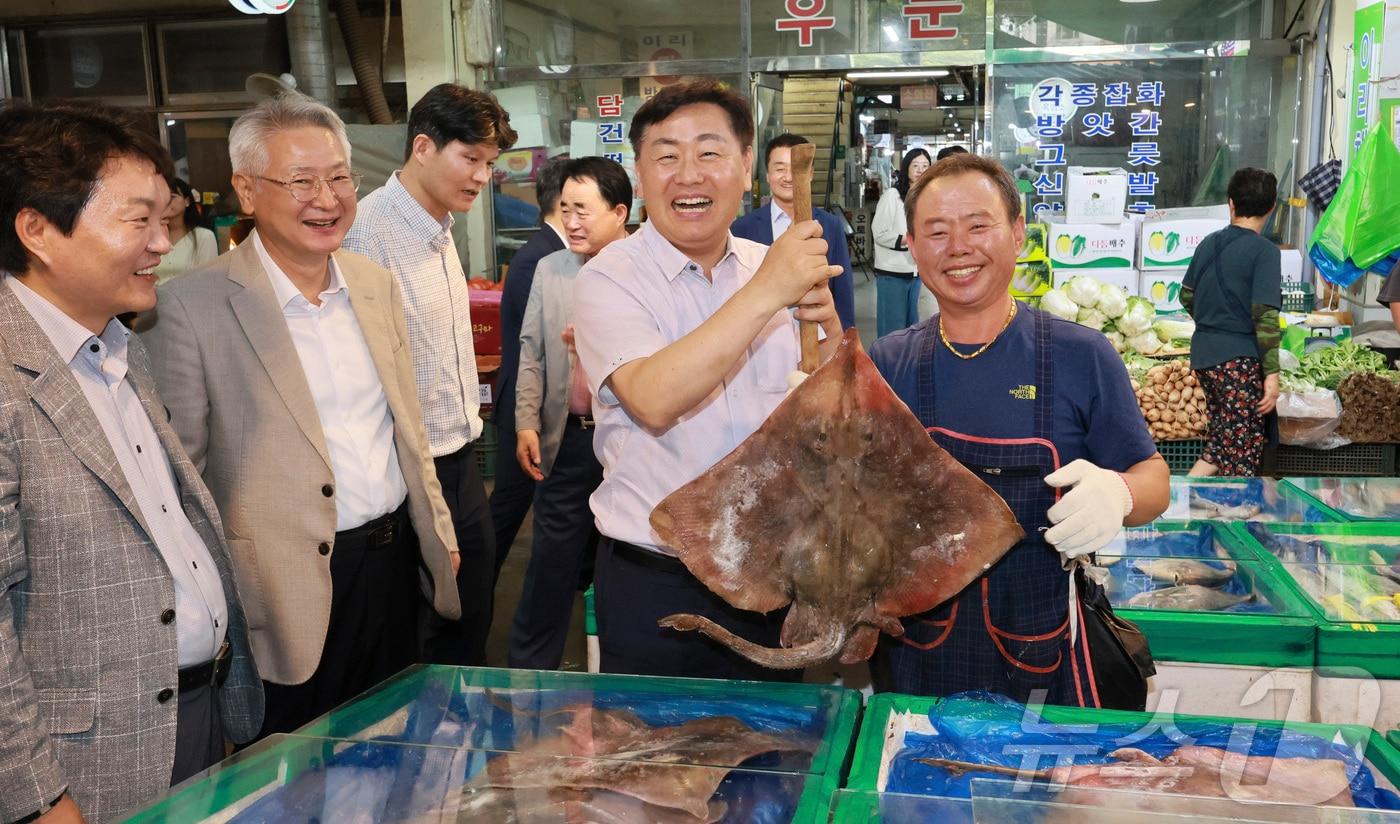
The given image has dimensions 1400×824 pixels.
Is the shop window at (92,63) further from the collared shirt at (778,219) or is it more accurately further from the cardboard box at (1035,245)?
the cardboard box at (1035,245)

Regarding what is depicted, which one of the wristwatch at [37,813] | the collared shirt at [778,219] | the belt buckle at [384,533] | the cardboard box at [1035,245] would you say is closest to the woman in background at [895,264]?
the cardboard box at [1035,245]

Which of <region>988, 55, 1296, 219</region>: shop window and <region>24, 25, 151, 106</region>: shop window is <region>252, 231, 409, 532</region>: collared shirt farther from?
<region>24, 25, 151, 106</region>: shop window

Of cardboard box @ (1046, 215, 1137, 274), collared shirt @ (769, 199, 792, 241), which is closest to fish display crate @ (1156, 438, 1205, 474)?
cardboard box @ (1046, 215, 1137, 274)

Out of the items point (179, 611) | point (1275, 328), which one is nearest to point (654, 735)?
point (179, 611)

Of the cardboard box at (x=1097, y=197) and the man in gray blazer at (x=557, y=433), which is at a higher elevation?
the cardboard box at (x=1097, y=197)

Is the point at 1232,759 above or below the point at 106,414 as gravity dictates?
below

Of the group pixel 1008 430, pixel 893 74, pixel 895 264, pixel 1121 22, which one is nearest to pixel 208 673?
pixel 1008 430

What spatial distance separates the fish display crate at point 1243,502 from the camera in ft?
12.9

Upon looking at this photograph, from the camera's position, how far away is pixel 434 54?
978 cm

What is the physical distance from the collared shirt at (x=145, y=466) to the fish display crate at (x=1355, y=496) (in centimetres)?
365

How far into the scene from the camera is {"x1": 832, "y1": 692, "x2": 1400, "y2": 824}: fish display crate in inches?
71.1

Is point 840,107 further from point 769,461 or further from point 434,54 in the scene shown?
point 769,461

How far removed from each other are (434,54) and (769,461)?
885cm

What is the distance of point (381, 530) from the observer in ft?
8.71
